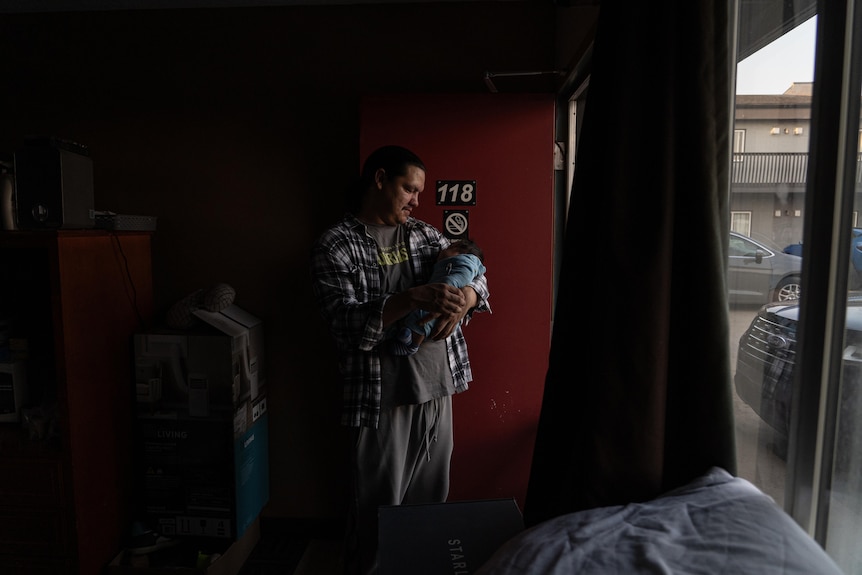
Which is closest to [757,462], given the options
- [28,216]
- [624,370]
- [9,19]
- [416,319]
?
[624,370]

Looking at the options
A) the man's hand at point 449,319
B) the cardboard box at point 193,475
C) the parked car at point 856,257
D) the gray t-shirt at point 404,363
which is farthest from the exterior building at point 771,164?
the cardboard box at point 193,475

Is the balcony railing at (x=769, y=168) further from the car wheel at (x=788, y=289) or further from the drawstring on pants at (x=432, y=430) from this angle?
the drawstring on pants at (x=432, y=430)

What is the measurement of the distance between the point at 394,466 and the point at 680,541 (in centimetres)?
115

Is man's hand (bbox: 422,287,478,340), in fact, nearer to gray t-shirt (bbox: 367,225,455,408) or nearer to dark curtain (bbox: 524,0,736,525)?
gray t-shirt (bbox: 367,225,455,408)

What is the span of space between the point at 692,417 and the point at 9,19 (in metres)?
3.17

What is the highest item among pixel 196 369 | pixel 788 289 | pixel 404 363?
pixel 788 289

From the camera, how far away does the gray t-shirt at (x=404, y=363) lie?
5.86ft

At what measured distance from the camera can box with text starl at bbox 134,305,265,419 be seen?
225cm

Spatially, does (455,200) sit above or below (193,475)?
above

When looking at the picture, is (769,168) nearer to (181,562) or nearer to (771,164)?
(771,164)

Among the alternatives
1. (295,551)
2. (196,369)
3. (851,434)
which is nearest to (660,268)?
(851,434)

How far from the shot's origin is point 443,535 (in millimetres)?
1186

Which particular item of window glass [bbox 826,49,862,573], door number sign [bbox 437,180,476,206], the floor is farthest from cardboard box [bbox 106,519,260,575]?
window glass [bbox 826,49,862,573]

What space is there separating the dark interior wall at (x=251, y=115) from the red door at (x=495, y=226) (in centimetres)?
32
